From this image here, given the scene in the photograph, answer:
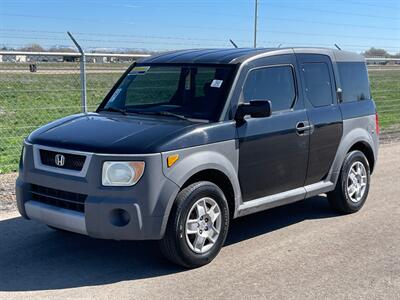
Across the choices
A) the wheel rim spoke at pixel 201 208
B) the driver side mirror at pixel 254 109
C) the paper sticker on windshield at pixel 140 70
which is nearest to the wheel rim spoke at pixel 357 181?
the driver side mirror at pixel 254 109

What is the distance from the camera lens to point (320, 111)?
20.8ft

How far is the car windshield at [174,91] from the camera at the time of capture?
18.0ft

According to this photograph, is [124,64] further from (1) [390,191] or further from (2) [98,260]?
(2) [98,260]

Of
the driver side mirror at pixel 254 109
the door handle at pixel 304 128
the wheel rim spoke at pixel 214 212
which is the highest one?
the driver side mirror at pixel 254 109

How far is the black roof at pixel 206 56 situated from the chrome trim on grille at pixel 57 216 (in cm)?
208

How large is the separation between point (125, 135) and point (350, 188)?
10.5 ft

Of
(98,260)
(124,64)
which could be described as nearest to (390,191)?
(98,260)

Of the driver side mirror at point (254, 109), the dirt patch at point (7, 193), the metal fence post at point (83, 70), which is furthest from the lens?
the metal fence post at point (83, 70)

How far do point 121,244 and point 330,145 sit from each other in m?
2.56

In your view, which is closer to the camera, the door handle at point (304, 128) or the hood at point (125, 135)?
the hood at point (125, 135)

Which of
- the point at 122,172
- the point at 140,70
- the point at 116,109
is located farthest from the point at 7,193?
the point at 122,172

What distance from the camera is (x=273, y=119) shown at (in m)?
5.70

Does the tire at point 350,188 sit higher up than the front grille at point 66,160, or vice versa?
the front grille at point 66,160

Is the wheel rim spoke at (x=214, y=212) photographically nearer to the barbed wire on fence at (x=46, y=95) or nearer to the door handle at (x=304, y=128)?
the door handle at (x=304, y=128)
